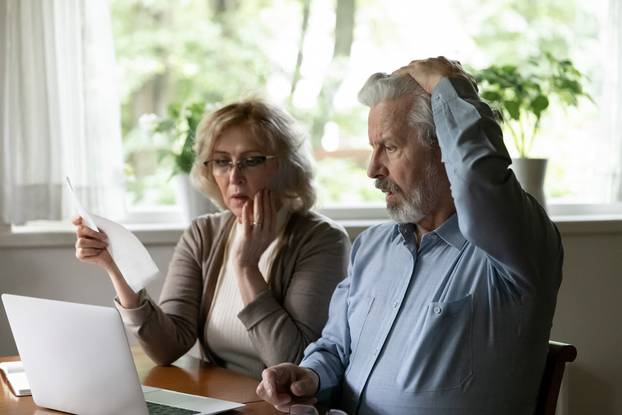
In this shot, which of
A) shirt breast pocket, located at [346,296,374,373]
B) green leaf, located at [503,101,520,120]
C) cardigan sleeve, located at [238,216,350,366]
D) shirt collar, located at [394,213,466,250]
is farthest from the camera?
green leaf, located at [503,101,520,120]

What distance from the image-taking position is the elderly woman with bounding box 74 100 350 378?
2.22 meters

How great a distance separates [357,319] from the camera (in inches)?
75.0

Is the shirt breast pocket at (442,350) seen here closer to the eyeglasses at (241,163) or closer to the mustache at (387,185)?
the mustache at (387,185)

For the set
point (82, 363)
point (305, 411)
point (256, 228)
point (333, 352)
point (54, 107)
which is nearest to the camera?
point (305, 411)

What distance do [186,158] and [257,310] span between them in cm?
100

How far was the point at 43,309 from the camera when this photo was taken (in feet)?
5.49

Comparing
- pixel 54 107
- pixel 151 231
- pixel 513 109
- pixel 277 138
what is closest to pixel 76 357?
pixel 277 138

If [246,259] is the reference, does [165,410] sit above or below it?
below

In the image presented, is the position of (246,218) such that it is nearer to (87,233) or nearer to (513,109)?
(87,233)

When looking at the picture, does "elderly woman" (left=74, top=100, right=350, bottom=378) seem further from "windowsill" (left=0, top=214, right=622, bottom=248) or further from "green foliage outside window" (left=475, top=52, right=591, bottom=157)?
"green foliage outside window" (left=475, top=52, right=591, bottom=157)

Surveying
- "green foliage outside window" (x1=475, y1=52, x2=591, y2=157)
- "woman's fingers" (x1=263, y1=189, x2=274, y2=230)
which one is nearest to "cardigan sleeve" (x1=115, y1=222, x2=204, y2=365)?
"woman's fingers" (x1=263, y1=189, x2=274, y2=230)

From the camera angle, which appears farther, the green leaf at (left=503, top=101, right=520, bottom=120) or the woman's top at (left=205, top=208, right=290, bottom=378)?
the green leaf at (left=503, top=101, right=520, bottom=120)

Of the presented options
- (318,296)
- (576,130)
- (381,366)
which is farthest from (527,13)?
(381,366)

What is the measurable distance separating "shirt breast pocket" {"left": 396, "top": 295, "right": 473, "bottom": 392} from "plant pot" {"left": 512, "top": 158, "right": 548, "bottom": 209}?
1.65 metres
